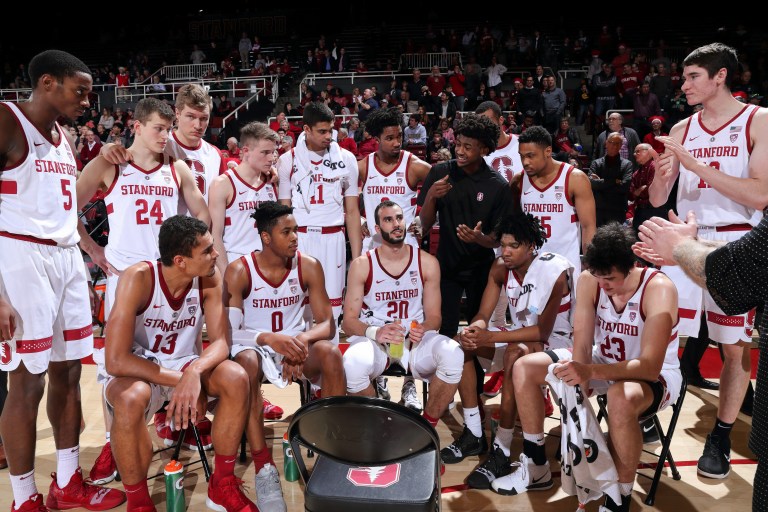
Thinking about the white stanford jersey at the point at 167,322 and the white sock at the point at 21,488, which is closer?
the white sock at the point at 21,488

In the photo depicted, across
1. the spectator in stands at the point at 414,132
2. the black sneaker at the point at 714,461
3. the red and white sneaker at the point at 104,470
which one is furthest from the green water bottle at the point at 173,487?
the spectator in stands at the point at 414,132

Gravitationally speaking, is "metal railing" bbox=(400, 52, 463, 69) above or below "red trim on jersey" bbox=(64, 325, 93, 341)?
above

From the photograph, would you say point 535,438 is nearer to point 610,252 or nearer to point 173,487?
point 610,252

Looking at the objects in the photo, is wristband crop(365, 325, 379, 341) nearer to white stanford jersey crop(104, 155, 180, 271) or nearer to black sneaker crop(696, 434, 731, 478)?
white stanford jersey crop(104, 155, 180, 271)

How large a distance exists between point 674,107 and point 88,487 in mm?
10918

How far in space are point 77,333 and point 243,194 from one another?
169 centimetres

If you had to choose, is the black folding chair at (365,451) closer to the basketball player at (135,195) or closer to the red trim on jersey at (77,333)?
the red trim on jersey at (77,333)

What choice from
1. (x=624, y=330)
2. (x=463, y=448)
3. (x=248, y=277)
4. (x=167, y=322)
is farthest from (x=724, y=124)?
(x=167, y=322)

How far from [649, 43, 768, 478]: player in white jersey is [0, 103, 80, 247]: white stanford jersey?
10.4 ft

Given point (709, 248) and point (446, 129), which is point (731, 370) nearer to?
point (709, 248)

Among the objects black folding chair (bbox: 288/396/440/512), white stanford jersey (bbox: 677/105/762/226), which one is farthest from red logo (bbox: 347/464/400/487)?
white stanford jersey (bbox: 677/105/762/226)

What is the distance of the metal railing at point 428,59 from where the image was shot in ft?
55.8

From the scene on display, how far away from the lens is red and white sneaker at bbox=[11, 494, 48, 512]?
3256 millimetres

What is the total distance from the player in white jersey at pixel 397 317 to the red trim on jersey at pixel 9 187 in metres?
1.94
